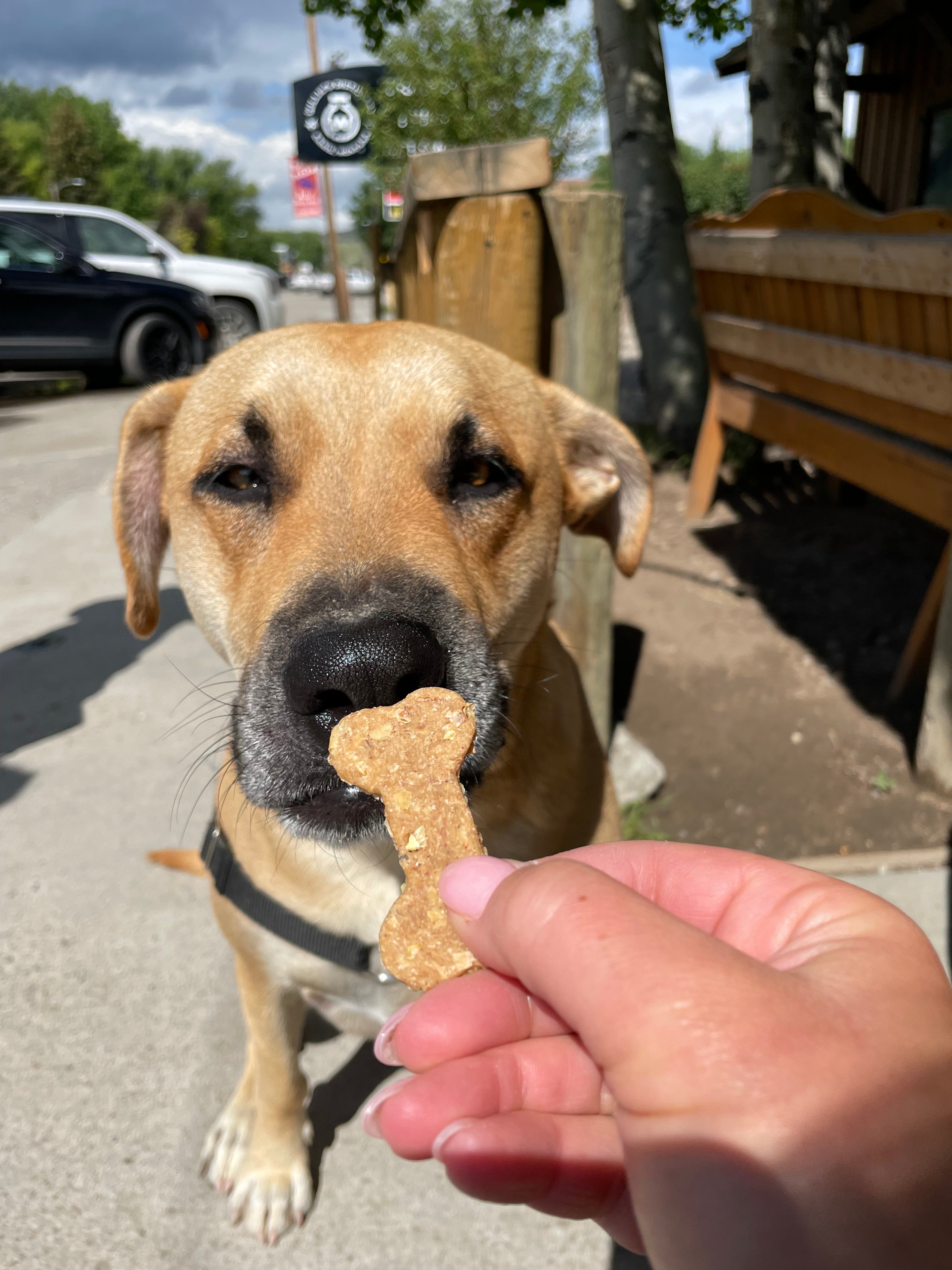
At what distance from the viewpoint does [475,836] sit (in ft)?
3.70

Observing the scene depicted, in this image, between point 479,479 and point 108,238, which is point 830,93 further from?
point 108,238

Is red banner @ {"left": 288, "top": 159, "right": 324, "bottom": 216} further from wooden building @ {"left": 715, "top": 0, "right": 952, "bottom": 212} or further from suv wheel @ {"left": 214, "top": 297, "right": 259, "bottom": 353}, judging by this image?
wooden building @ {"left": 715, "top": 0, "right": 952, "bottom": 212}

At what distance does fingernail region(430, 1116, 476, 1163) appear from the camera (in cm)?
88

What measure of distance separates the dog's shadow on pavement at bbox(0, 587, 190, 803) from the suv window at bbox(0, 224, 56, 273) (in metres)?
9.34

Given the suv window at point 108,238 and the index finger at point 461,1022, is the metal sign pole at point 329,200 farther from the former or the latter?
the index finger at point 461,1022

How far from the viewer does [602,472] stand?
2.41 metres

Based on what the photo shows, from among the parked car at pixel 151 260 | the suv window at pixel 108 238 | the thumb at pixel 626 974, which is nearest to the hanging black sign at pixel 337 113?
the parked car at pixel 151 260

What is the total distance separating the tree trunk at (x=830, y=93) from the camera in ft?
19.5

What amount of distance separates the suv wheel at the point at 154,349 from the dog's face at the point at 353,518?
11232 mm

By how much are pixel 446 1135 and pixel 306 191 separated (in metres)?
31.4

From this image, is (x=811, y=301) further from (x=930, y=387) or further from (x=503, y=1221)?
(x=503, y=1221)

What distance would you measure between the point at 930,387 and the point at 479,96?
28.4m

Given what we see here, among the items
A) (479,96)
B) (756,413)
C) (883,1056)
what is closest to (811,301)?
(756,413)

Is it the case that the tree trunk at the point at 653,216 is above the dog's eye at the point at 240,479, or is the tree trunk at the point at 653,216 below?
above
